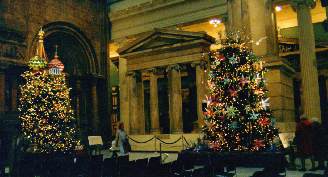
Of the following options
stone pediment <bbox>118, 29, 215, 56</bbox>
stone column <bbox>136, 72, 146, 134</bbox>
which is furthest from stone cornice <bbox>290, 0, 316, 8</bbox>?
stone column <bbox>136, 72, 146, 134</bbox>

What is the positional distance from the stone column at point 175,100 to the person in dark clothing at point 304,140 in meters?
9.69

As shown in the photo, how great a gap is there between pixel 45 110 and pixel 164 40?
27.2 feet

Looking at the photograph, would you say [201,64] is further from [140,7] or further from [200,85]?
[140,7]

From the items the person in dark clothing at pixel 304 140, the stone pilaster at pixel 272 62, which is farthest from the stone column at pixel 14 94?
the person in dark clothing at pixel 304 140

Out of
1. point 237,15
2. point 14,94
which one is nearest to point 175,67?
point 237,15

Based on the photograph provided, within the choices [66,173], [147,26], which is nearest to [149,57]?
[147,26]

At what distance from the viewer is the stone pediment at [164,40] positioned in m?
19.8

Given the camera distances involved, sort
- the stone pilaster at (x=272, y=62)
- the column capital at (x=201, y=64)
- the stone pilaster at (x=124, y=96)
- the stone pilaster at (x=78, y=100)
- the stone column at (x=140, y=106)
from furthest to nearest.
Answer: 1. the stone pilaster at (x=78, y=100)
2. the stone pilaster at (x=124, y=96)
3. the stone column at (x=140, y=106)
4. the column capital at (x=201, y=64)
5. the stone pilaster at (x=272, y=62)

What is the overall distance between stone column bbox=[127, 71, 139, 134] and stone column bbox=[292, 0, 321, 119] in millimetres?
9825

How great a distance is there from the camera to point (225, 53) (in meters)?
12.8

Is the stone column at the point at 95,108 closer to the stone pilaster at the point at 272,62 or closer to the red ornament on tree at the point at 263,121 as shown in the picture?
the stone pilaster at the point at 272,62

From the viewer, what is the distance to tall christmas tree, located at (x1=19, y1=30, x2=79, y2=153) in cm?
1572

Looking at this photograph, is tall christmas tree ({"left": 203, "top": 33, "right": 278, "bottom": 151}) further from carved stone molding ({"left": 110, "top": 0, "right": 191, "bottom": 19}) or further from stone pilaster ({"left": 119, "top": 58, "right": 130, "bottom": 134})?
carved stone molding ({"left": 110, "top": 0, "right": 191, "bottom": 19})

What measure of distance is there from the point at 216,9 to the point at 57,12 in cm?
960
